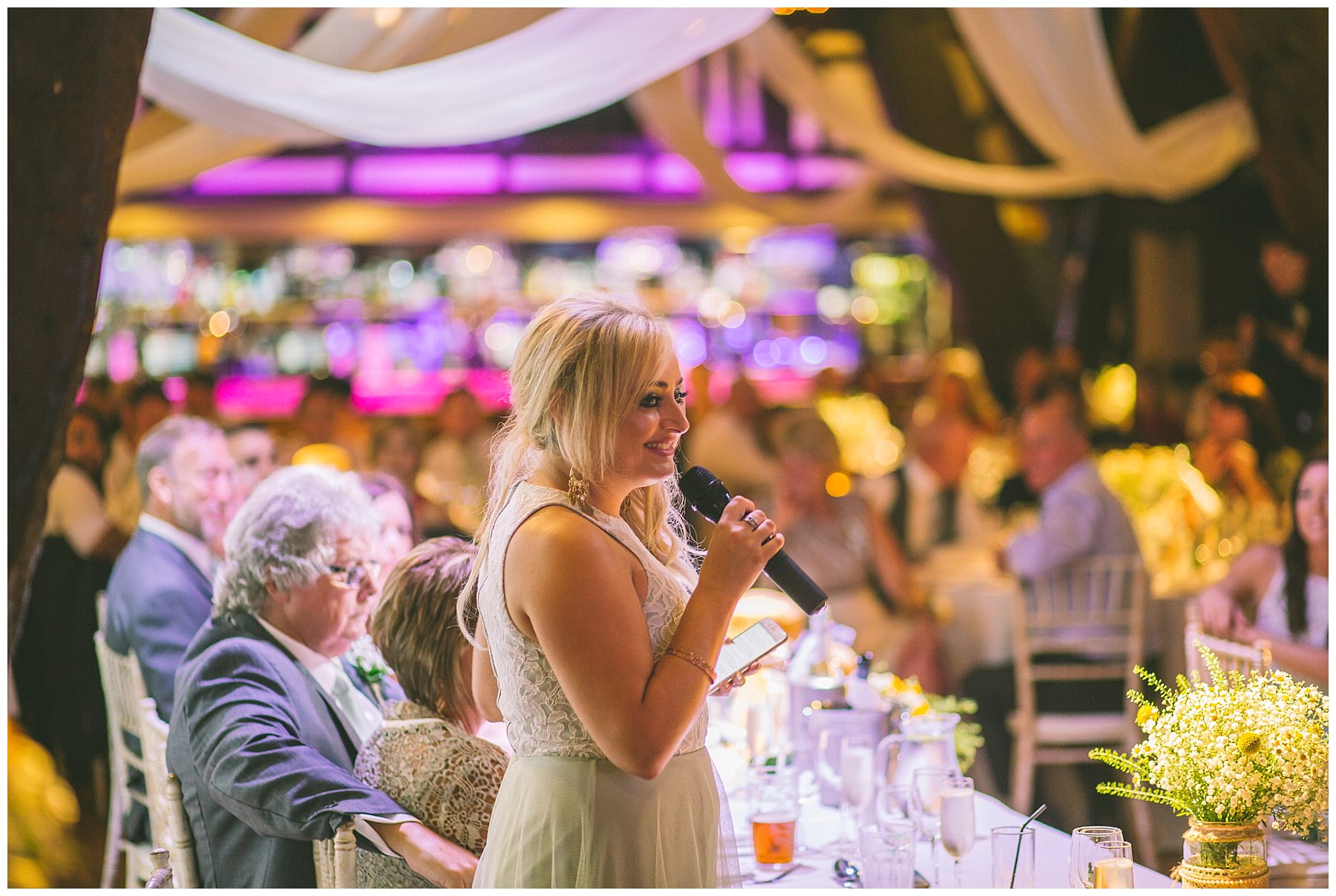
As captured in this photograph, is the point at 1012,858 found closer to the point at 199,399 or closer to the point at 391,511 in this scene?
the point at 391,511

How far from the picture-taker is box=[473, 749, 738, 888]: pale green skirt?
1728mm

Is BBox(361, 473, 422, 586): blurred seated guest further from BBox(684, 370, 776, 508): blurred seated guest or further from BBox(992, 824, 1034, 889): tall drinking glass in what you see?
BBox(684, 370, 776, 508): blurred seated guest

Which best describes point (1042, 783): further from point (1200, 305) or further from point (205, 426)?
point (1200, 305)

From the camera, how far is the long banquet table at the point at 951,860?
225cm

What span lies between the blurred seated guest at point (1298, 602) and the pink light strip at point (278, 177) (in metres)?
9.30

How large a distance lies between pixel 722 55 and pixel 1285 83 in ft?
26.1

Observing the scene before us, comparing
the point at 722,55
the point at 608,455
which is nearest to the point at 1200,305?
the point at 722,55

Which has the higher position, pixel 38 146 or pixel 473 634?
pixel 38 146

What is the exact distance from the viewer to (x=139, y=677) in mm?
3223

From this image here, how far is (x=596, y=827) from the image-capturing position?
1.73 meters

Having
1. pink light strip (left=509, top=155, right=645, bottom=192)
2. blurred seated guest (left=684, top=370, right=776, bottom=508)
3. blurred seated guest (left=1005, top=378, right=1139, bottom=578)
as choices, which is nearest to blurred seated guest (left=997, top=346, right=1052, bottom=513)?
blurred seated guest (left=684, top=370, right=776, bottom=508)

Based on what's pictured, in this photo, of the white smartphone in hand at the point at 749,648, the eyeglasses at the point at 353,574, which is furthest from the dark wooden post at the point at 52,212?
the white smartphone in hand at the point at 749,648

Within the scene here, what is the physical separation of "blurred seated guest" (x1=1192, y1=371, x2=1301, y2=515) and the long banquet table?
3370 millimetres

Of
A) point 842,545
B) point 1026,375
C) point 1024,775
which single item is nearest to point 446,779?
point 1024,775
